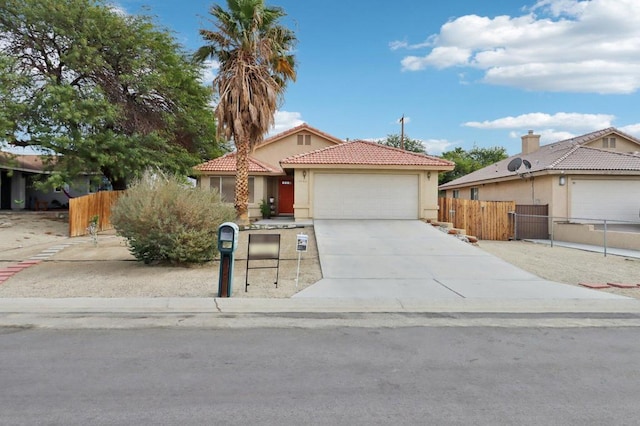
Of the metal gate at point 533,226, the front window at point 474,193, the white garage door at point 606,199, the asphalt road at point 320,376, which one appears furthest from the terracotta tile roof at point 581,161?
the asphalt road at point 320,376

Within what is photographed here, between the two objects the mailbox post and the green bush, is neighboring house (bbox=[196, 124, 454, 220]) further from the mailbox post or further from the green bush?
the mailbox post

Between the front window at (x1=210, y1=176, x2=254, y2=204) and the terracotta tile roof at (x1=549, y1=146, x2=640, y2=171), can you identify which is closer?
the terracotta tile roof at (x1=549, y1=146, x2=640, y2=171)

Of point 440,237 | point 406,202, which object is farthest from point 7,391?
point 406,202

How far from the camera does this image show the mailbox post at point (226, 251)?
8375 mm

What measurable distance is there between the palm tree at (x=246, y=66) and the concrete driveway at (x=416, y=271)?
534 cm

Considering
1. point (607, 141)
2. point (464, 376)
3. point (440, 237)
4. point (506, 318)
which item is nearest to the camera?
point (464, 376)

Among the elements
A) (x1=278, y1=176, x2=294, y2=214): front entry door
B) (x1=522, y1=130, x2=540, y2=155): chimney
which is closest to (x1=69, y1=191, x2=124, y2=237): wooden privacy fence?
(x1=278, y1=176, x2=294, y2=214): front entry door

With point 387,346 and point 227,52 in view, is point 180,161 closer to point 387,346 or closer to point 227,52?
point 227,52

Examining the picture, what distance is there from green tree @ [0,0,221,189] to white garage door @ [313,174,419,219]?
722cm

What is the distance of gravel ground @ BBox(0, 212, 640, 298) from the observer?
29.6 feet

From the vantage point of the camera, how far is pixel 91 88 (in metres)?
20.1

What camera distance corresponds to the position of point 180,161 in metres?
22.3

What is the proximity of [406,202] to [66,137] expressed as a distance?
15.5m

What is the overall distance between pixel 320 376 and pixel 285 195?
71.8ft
